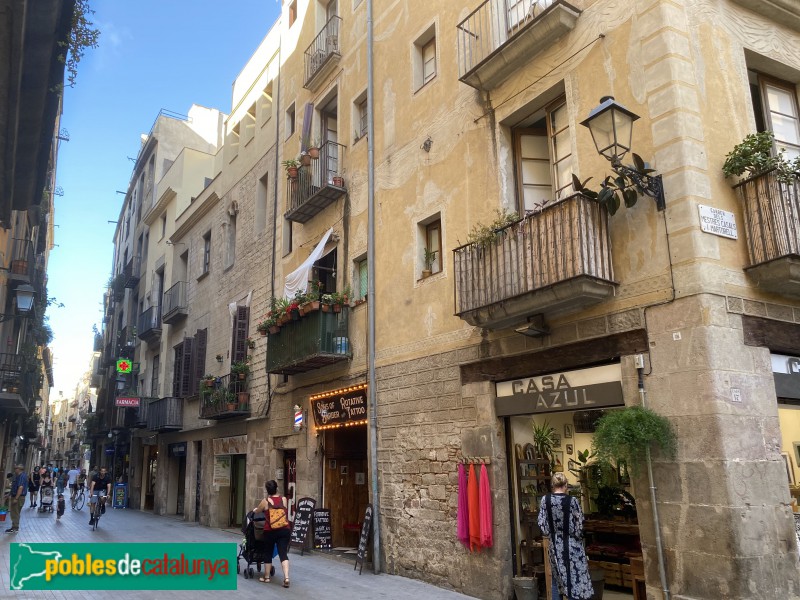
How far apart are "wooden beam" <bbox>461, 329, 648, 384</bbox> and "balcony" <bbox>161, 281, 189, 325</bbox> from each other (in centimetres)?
1656

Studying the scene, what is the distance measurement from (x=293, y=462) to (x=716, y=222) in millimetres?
11298

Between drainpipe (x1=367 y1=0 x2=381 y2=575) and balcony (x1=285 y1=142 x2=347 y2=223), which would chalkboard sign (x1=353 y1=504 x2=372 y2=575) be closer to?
drainpipe (x1=367 y1=0 x2=381 y2=575)

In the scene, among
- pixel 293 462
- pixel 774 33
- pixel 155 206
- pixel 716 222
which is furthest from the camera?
pixel 155 206

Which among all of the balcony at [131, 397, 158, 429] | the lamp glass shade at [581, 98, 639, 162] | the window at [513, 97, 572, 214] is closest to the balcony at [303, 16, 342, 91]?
the window at [513, 97, 572, 214]

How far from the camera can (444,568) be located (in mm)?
9758

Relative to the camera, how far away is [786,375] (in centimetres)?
718

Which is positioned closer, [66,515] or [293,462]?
[293,462]

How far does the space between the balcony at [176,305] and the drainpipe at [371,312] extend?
13.2 m

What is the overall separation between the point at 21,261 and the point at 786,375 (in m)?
19.8

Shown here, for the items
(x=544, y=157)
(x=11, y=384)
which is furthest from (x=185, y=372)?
(x=544, y=157)

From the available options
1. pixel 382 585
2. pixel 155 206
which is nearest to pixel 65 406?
pixel 155 206

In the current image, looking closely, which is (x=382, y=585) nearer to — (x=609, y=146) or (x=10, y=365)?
(x=609, y=146)

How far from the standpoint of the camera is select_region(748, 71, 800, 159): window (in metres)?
A: 8.30

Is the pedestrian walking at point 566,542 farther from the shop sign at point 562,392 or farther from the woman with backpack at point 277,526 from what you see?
the woman with backpack at point 277,526
